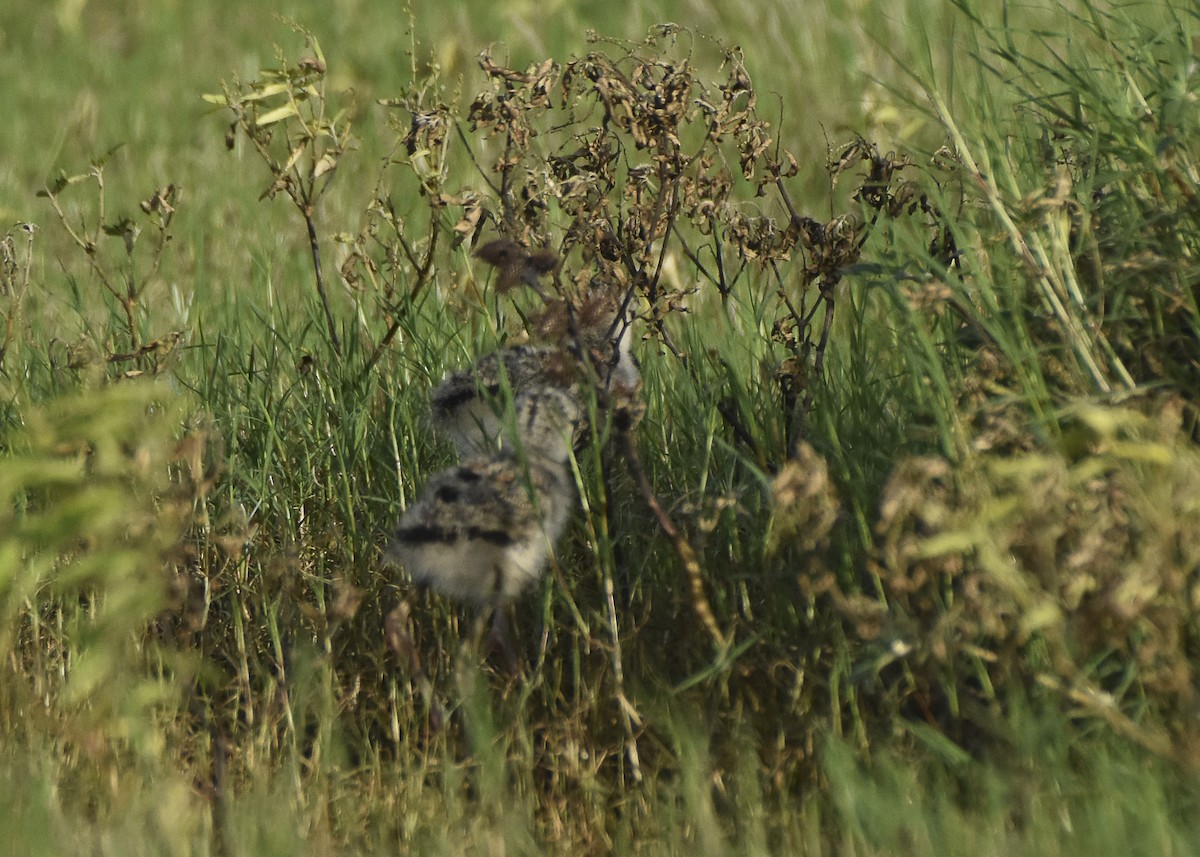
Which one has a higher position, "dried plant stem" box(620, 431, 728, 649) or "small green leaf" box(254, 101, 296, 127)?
"small green leaf" box(254, 101, 296, 127)

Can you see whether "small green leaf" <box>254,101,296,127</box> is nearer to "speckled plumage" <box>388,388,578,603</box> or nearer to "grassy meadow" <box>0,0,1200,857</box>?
"grassy meadow" <box>0,0,1200,857</box>

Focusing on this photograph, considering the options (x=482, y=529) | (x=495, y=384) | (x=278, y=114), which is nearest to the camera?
(x=482, y=529)

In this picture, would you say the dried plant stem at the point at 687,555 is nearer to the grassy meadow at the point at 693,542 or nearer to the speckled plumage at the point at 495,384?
the grassy meadow at the point at 693,542

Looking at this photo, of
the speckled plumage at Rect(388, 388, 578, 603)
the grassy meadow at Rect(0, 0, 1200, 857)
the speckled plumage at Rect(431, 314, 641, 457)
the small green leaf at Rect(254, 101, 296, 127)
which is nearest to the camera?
the grassy meadow at Rect(0, 0, 1200, 857)

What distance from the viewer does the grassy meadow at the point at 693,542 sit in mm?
2961

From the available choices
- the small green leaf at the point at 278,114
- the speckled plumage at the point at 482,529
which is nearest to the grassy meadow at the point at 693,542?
the small green leaf at the point at 278,114

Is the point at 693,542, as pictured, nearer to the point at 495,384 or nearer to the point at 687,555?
the point at 687,555

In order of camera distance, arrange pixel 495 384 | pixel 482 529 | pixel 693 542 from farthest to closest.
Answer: pixel 495 384, pixel 693 542, pixel 482 529

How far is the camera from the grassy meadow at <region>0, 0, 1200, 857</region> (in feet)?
9.71

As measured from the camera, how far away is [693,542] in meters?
3.81

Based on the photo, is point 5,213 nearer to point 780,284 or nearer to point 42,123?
point 780,284

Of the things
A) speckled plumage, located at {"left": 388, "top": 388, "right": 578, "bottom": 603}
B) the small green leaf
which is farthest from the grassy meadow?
speckled plumage, located at {"left": 388, "top": 388, "right": 578, "bottom": 603}

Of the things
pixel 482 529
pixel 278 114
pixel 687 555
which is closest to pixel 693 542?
pixel 687 555

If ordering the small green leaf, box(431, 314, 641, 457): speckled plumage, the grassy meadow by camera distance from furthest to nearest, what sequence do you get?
the small green leaf, box(431, 314, 641, 457): speckled plumage, the grassy meadow
